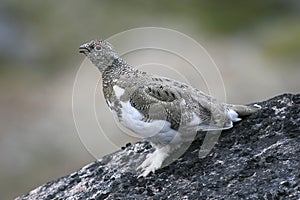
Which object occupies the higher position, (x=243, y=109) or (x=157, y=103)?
(x=157, y=103)

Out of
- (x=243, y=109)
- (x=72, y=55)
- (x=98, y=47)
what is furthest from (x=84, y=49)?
(x=72, y=55)

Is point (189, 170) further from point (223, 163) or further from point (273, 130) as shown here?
point (273, 130)

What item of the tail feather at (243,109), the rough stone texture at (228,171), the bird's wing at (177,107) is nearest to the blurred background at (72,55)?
the rough stone texture at (228,171)

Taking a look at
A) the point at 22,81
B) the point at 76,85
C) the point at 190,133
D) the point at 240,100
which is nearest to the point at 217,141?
the point at 190,133

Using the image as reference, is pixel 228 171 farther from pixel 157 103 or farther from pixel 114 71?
pixel 114 71

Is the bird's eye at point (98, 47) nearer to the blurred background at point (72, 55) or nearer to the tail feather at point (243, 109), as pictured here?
the tail feather at point (243, 109)

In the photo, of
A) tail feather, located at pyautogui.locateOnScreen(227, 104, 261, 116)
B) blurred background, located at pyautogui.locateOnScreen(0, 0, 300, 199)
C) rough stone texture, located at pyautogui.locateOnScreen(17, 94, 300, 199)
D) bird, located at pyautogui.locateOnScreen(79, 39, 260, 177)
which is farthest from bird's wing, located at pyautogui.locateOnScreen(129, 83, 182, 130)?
blurred background, located at pyautogui.locateOnScreen(0, 0, 300, 199)

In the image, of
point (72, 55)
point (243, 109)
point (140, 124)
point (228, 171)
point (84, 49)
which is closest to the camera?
point (228, 171)

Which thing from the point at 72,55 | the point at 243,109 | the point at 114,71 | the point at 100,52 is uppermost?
the point at 72,55

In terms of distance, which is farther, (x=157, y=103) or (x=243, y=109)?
(x=243, y=109)
